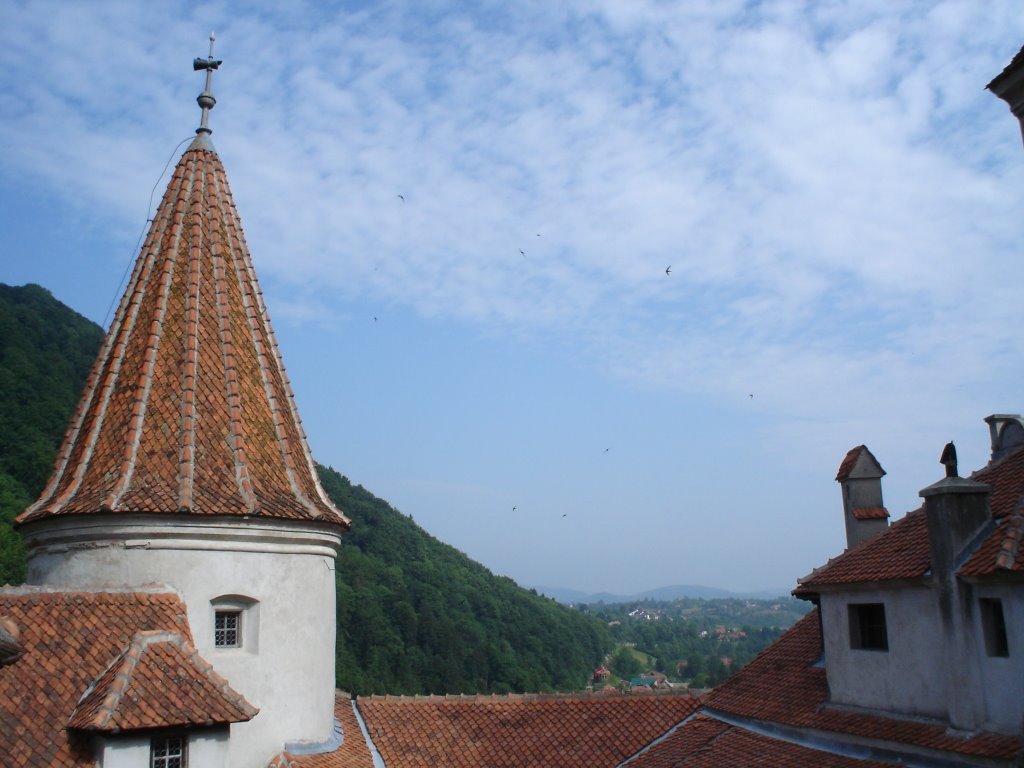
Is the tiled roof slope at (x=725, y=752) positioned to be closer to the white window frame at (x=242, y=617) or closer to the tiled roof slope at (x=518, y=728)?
the tiled roof slope at (x=518, y=728)

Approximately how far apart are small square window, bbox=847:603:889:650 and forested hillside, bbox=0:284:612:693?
32.0m

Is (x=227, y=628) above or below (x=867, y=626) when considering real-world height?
above

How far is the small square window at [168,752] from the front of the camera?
11.0 m

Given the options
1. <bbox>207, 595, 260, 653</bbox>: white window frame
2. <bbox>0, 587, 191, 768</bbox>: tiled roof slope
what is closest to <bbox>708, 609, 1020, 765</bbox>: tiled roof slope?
<bbox>207, 595, 260, 653</bbox>: white window frame

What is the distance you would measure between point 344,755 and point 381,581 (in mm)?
58902

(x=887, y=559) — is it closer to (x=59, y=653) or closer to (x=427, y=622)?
(x=59, y=653)

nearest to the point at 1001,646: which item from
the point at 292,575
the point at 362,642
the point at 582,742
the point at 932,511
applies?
A: the point at 932,511

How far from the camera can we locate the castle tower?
12.9 m

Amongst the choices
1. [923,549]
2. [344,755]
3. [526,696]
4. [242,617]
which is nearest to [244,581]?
[242,617]

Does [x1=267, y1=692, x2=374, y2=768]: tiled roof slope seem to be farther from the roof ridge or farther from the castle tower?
the roof ridge

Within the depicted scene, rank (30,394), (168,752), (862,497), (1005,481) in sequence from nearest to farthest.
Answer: (168,752)
(1005,481)
(862,497)
(30,394)

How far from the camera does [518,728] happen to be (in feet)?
60.5

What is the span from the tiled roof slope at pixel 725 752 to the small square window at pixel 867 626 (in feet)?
6.34

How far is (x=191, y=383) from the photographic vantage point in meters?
14.2
